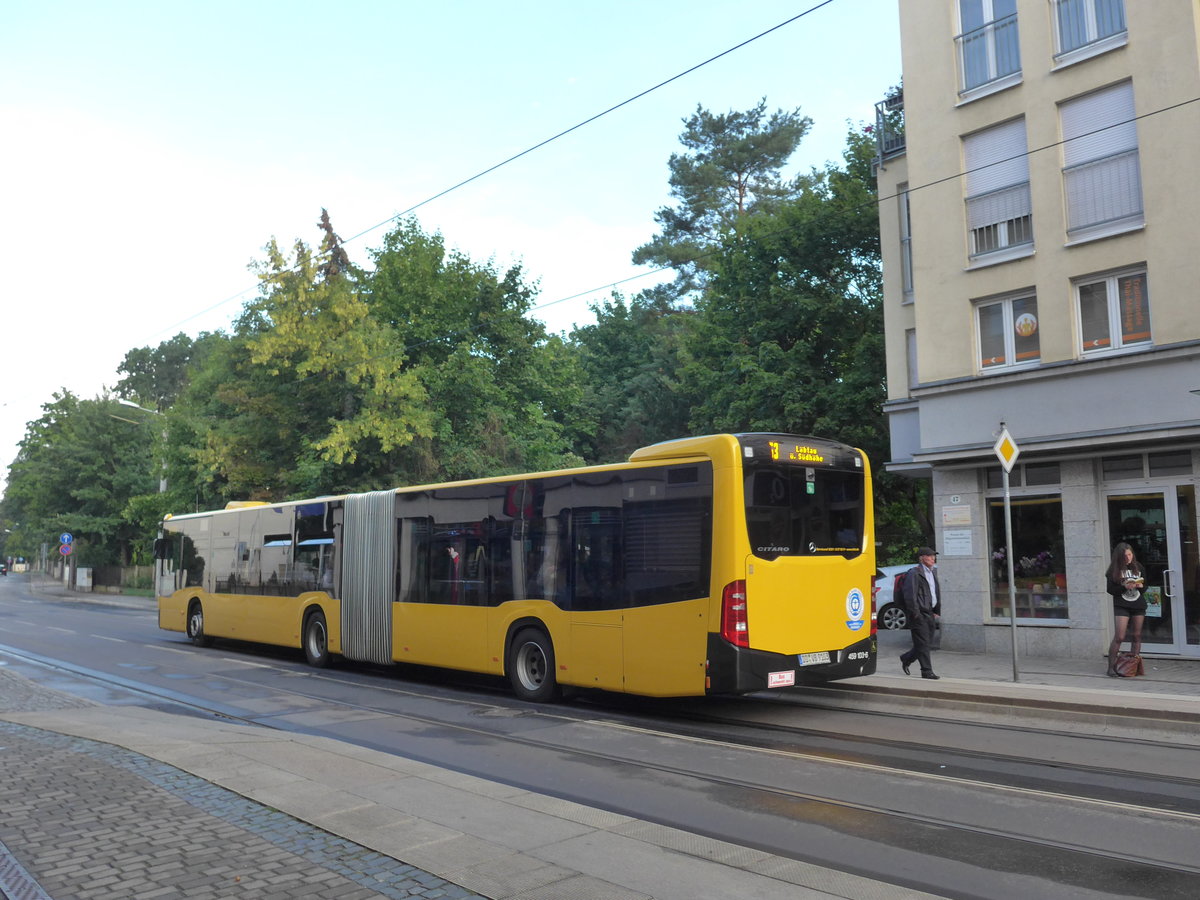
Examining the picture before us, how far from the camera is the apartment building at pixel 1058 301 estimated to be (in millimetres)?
14461

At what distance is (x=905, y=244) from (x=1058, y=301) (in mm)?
5634

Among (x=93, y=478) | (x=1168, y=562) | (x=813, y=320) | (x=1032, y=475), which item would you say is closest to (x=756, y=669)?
(x=1168, y=562)

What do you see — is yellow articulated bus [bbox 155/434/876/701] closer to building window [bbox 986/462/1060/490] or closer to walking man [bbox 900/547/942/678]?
walking man [bbox 900/547/942/678]

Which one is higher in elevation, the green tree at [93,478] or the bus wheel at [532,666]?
the green tree at [93,478]

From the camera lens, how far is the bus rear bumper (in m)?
9.70

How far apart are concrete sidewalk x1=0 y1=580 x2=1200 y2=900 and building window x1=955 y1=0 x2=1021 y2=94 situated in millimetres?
11888

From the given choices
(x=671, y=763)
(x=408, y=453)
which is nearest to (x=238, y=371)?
(x=408, y=453)

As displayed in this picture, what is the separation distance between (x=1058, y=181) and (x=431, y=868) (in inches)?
602

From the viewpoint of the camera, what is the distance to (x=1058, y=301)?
15.8 meters

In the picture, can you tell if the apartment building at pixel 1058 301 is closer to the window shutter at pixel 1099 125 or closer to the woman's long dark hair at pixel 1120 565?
the window shutter at pixel 1099 125

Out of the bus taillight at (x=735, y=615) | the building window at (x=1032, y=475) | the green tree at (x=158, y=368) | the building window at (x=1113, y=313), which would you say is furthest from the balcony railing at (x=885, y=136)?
the green tree at (x=158, y=368)

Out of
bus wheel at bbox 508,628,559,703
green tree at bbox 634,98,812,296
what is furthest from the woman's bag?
green tree at bbox 634,98,812,296

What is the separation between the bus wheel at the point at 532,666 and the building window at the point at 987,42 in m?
12.7

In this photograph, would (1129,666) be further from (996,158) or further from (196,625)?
(196,625)
